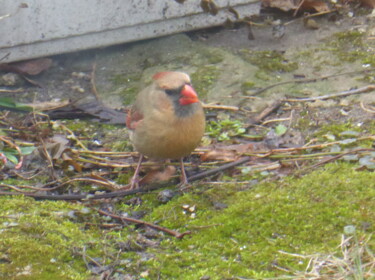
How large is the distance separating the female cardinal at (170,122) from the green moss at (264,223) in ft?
1.04

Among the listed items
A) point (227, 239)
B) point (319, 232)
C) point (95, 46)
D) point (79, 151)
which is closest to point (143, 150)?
point (79, 151)

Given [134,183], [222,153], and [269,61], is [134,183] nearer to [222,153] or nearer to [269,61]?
[222,153]

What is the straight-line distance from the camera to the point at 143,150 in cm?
411

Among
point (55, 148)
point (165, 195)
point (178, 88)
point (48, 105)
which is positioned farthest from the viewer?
point (48, 105)

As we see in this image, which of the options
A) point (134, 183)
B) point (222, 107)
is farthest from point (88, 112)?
point (134, 183)

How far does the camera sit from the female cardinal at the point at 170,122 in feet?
13.1

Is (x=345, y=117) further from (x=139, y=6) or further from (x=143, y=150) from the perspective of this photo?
(x=139, y=6)

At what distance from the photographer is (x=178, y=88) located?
4.08 metres

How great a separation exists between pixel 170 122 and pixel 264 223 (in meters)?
0.93

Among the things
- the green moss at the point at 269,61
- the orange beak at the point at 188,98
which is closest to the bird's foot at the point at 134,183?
the orange beak at the point at 188,98

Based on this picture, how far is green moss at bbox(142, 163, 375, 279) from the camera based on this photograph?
9.96ft

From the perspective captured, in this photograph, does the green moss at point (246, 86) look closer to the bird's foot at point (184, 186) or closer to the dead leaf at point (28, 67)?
the bird's foot at point (184, 186)

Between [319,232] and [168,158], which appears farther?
[168,158]

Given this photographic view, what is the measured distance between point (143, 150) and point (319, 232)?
1262mm
